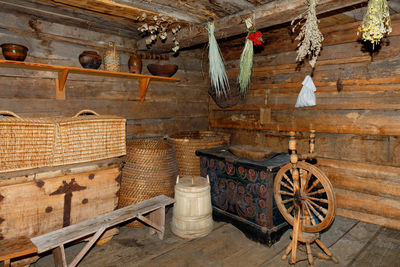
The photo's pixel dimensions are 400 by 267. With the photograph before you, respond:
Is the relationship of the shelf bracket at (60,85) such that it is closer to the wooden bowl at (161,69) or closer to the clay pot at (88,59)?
the clay pot at (88,59)

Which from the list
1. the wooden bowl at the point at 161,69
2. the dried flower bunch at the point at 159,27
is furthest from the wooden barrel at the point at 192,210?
the dried flower bunch at the point at 159,27

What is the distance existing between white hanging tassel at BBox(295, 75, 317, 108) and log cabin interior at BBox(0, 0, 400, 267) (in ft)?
Answer: 0.10

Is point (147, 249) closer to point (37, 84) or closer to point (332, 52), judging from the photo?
point (37, 84)

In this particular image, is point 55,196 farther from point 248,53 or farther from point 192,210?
point 248,53

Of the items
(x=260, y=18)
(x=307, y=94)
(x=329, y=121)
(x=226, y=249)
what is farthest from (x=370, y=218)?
(x=260, y=18)

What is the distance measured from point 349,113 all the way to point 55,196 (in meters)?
3.50

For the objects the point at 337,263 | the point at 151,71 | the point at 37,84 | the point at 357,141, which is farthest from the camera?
the point at 151,71

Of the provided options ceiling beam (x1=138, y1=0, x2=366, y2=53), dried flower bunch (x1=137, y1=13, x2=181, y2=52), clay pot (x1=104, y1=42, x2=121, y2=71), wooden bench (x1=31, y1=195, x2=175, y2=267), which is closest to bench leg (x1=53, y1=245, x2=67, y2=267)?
wooden bench (x1=31, y1=195, x2=175, y2=267)

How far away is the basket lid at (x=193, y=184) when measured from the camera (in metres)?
2.94

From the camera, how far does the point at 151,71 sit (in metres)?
3.96

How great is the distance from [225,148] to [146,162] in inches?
42.8

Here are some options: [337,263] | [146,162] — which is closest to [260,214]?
[337,263]

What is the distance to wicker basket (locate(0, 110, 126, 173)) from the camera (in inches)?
89.9

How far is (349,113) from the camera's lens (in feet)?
11.3
